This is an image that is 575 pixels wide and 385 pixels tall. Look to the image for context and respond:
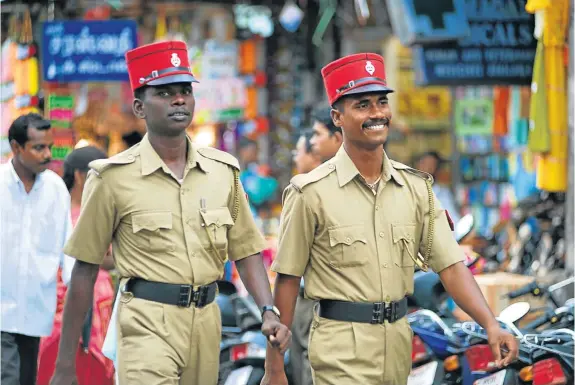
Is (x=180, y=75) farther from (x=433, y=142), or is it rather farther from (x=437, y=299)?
(x=433, y=142)

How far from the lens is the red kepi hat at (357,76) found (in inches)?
241

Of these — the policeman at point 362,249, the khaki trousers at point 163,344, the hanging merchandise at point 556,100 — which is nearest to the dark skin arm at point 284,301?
the policeman at point 362,249

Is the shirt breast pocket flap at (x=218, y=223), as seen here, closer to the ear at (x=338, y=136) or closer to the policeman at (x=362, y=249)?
the policeman at (x=362, y=249)

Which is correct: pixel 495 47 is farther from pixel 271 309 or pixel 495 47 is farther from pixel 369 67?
pixel 271 309

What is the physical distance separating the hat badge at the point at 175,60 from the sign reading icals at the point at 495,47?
5974 mm

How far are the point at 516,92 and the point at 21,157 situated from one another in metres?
8.83

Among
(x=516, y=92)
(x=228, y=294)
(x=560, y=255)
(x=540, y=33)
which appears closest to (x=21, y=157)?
(x=228, y=294)

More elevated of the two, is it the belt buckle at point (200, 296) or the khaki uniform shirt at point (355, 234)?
the khaki uniform shirt at point (355, 234)

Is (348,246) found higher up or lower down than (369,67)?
lower down

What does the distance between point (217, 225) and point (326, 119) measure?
244 cm

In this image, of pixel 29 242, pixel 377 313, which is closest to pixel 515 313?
pixel 377 313

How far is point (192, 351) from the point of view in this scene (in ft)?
19.4

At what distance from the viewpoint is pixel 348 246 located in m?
5.99

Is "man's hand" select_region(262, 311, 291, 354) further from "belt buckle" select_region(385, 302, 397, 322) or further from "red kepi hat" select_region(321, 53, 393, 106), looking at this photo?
"red kepi hat" select_region(321, 53, 393, 106)
